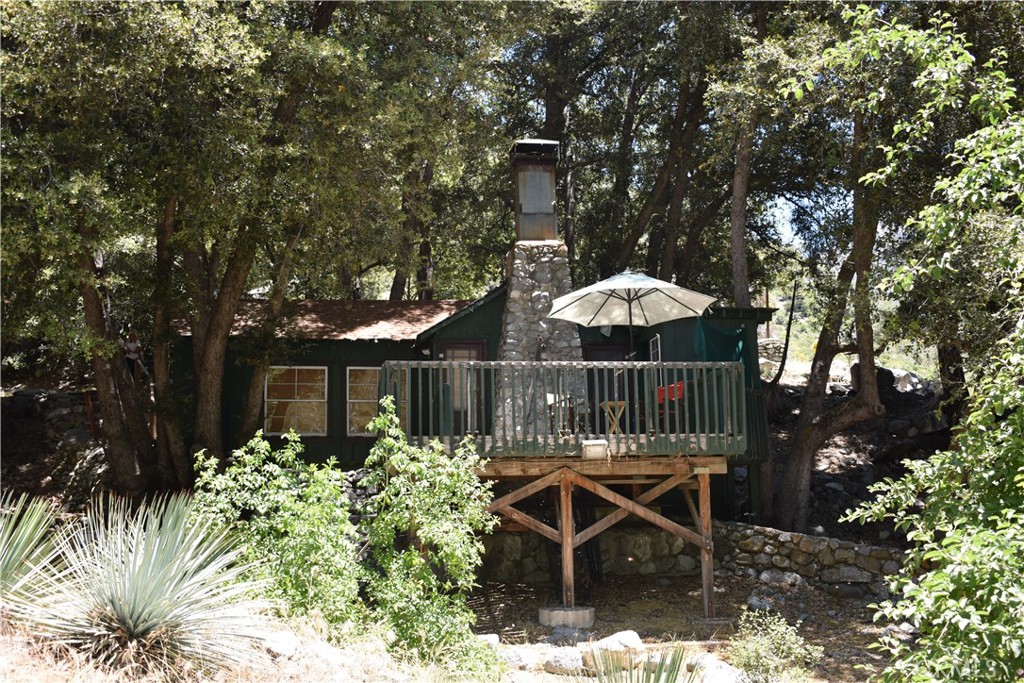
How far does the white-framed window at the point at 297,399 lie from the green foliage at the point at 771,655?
345 inches

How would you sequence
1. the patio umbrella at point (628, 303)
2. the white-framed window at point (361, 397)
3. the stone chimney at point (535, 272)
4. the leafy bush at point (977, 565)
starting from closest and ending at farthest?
the leafy bush at point (977, 565) < the patio umbrella at point (628, 303) < the stone chimney at point (535, 272) < the white-framed window at point (361, 397)

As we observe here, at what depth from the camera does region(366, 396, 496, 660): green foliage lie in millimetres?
8055

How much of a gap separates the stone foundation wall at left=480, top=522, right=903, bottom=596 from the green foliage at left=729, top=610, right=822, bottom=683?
3.97m

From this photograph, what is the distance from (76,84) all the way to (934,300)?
35.4 ft

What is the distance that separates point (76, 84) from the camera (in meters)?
11.5

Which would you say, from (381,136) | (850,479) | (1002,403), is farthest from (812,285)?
(1002,403)

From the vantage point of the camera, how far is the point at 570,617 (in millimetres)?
11609

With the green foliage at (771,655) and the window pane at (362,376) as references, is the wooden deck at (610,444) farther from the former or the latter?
the window pane at (362,376)

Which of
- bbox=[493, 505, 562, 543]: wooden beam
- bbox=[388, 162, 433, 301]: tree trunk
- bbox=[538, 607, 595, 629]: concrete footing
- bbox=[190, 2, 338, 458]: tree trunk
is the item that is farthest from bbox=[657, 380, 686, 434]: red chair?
bbox=[190, 2, 338, 458]: tree trunk

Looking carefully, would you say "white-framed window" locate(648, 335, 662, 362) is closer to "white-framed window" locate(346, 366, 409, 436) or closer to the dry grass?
"white-framed window" locate(346, 366, 409, 436)

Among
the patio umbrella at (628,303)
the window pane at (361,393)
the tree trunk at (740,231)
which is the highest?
the tree trunk at (740,231)

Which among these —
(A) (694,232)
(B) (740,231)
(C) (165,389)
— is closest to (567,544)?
(C) (165,389)

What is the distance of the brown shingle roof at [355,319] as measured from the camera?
53.2ft

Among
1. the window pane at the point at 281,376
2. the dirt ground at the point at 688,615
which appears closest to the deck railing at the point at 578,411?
the dirt ground at the point at 688,615
